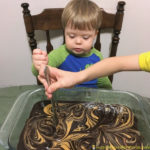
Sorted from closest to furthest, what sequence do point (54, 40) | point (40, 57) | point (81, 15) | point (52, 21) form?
point (40, 57), point (81, 15), point (52, 21), point (54, 40)

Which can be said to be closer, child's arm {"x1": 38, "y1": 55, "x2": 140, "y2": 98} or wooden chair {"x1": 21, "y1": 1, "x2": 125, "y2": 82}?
child's arm {"x1": 38, "y1": 55, "x2": 140, "y2": 98}

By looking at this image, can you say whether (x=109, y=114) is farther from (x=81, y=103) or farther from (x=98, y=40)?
(x=98, y=40)

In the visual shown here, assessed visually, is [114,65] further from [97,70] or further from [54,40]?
[54,40]

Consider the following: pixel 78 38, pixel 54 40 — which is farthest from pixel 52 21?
pixel 78 38

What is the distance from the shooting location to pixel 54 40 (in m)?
1.18

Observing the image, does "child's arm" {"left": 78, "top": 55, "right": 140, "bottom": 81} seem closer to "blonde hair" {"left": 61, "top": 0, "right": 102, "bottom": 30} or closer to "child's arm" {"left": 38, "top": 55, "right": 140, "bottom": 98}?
"child's arm" {"left": 38, "top": 55, "right": 140, "bottom": 98}

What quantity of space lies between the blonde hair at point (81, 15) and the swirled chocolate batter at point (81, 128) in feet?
1.11

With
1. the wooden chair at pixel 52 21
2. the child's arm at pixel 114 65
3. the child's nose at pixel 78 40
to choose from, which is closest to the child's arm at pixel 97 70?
the child's arm at pixel 114 65

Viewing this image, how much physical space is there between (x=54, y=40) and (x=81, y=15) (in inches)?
15.7

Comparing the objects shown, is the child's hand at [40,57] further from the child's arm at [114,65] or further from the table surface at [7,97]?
the table surface at [7,97]

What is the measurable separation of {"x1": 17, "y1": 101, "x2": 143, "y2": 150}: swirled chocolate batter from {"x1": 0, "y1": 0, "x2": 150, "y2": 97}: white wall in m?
0.50

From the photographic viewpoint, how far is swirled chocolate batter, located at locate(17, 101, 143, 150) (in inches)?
28.0

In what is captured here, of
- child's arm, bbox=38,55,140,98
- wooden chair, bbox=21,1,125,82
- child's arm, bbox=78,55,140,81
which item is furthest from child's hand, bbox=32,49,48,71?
wooden chair, bbox=21,1,125,82

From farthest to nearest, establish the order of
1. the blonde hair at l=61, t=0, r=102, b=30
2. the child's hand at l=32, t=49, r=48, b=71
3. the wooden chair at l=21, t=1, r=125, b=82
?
the wooden chair at l=21, t=1, r=125, b=82 < the blonde hair at l=61, t=0, r=102, b=30 < the child's hand at l=32, t=49, r=48, b=71
